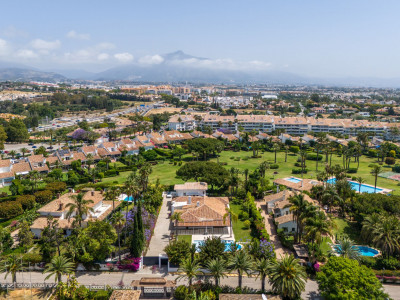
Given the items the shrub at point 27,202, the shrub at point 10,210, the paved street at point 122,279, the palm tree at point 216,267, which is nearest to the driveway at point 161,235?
the paved street at point 122,279

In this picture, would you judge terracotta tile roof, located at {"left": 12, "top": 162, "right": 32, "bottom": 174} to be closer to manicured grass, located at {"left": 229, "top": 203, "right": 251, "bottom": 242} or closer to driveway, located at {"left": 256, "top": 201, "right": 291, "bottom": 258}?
manicured grass, located at {"left": 229, "top": 203, "right": 251, "bottom": 242}

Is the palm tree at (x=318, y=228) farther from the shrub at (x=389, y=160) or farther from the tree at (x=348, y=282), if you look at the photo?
the shrub at (x=389, y=160)

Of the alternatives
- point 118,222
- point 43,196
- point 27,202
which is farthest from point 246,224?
point 27,202

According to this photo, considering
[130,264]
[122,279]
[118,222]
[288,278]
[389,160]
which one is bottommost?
[122,279]

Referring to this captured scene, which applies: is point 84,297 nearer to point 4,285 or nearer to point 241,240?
point 4,285

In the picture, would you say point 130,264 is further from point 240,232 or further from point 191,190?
point 191,190

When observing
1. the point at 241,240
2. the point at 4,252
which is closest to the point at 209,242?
the point at 241,240
